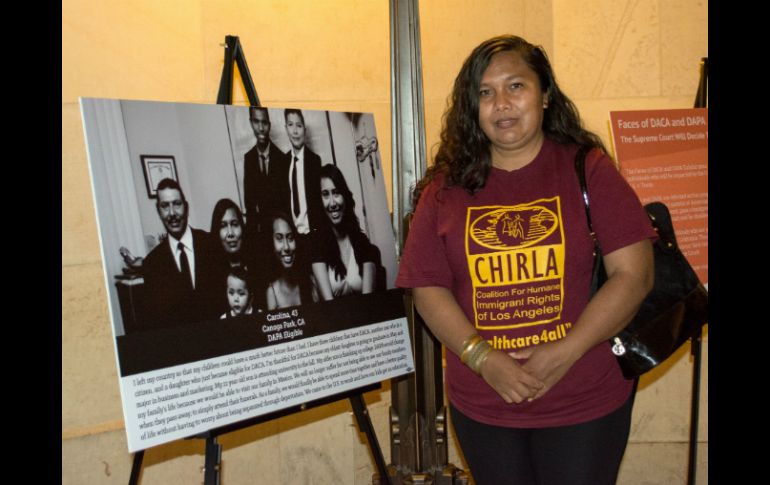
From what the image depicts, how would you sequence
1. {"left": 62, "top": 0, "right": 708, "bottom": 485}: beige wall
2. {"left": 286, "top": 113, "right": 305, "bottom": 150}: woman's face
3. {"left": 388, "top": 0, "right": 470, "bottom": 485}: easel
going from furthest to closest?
{"left": 62, "top": 0, "right": 708, "bottom": 485}: beige wall → {"left": 388, "top": 0, "right": 470, "bottom": 485}: easel → {"left": 286, "top": 113, "right": 305, "bottom": 150}: woman's face

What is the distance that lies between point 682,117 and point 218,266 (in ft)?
7.38

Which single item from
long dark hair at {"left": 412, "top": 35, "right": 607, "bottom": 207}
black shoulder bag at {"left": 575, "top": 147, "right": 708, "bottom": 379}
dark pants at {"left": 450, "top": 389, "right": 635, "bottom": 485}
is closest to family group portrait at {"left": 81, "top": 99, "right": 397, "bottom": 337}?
long dark hair at {"left": 412, "top": 35, "right": 607, "bottom": 207}

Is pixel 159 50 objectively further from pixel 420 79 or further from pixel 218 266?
pixel 218 266

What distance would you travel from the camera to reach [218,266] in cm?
217

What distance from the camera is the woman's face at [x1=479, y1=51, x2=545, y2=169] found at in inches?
83.1

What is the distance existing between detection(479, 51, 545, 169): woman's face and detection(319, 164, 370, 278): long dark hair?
1.94ft

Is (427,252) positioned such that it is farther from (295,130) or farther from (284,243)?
(295,130)

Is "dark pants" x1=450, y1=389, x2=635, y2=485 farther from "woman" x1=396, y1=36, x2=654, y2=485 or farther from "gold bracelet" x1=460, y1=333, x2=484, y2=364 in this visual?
"gold bracelet" x1=460, y1=333, x2=484, y2=364

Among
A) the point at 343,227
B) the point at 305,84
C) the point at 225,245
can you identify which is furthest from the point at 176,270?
the point at 305,84

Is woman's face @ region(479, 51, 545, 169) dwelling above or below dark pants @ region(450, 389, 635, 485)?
above

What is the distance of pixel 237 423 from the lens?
85.1 inches

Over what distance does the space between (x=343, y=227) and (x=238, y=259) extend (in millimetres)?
435

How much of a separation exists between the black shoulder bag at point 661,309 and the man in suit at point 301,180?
2.72ft

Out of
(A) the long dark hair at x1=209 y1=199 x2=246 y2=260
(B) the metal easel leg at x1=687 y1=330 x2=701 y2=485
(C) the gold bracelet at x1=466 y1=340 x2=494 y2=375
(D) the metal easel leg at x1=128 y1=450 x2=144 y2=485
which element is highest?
(A) the long dark hair at x1=209 y1=199 x2=246 y2=260
